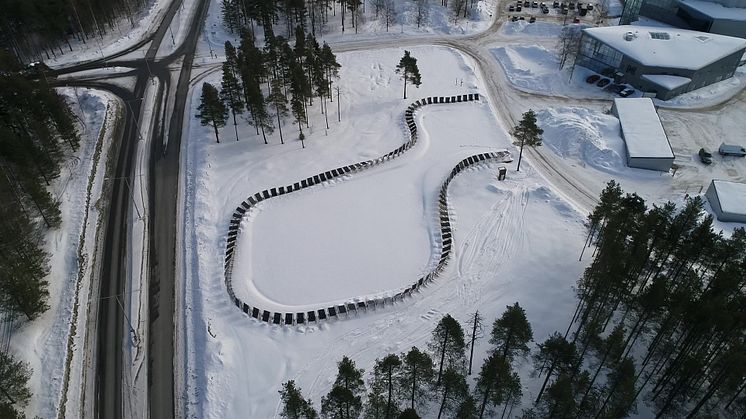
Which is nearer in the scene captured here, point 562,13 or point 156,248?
point 156,248

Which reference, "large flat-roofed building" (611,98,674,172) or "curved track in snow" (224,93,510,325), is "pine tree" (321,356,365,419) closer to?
"curved track in snow" (224,93,510,325)

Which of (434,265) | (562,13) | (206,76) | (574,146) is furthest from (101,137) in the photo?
(562,13)

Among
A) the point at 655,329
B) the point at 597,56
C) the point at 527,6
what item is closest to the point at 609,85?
the point at 597,56

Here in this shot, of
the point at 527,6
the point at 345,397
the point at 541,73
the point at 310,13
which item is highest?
the point at 310,13

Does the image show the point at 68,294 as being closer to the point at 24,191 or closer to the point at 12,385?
the point at 12,385

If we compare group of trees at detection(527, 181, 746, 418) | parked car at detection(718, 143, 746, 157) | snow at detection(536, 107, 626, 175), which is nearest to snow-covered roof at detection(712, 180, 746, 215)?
parked car at detection(718, 143, 746, 157)

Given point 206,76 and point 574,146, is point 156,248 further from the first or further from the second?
point 574,146
